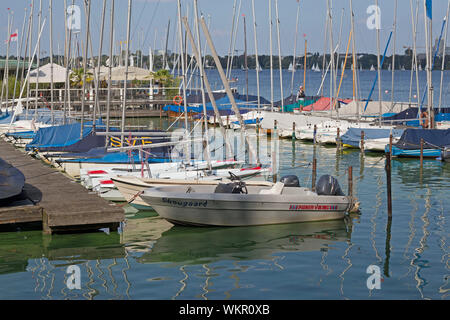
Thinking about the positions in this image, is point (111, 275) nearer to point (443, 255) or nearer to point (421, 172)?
point (443, 255)

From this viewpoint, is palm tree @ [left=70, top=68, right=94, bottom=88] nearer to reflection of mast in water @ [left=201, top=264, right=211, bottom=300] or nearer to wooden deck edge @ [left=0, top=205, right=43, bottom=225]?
wooden deck edge @ [left=0, top=205, right=43, bottom=225]

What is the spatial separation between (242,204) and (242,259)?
297 centimetres

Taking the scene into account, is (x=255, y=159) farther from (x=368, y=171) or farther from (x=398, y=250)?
(x=398, y=250)

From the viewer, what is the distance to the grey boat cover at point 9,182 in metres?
18.9

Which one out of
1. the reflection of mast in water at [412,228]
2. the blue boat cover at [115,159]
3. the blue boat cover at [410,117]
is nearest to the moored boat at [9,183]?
the blue boat cover at [115,159]

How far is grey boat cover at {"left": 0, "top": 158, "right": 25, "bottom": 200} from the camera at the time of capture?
18922mm

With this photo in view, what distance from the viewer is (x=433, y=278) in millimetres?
15250

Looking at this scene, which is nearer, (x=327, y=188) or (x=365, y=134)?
(x=327, y=188)

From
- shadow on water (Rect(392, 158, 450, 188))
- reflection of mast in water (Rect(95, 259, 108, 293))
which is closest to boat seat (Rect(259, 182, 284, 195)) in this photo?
reflection of mast in water (Rect(95, 259, 108, 293))

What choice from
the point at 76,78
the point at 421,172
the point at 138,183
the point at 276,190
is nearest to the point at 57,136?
the point at 138,183

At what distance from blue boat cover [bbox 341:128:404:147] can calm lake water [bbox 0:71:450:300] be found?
14.9 metres

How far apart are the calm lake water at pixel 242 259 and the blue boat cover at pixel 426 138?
11939 mm

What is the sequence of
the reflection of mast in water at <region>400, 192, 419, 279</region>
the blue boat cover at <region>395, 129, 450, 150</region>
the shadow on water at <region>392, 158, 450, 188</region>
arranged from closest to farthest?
the reflection of mast in water at <region>400, 192, 419, 279</region>, the shadow on water at <region>392, 158, 450, 188</region>, the blue boat cover at <region>395, 129, 450, 150</region>

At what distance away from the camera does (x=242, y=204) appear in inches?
773
